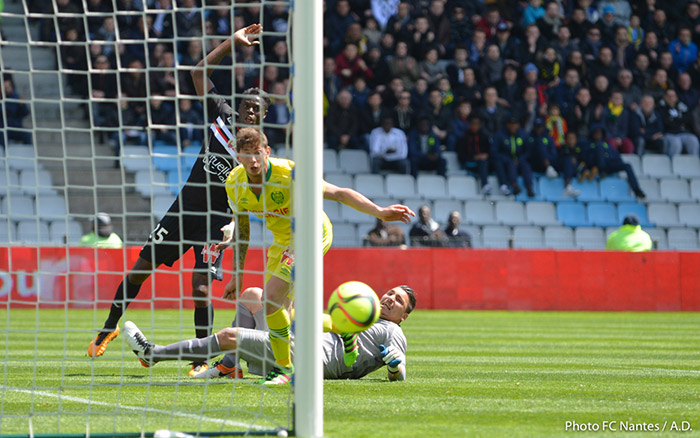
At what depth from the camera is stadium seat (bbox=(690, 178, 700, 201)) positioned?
21.3m

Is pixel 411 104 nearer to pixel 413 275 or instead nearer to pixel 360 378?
pixel 413 275

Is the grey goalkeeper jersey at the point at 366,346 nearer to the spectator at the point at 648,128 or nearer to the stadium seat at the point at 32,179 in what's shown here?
the stadium seat at the point at 32,179

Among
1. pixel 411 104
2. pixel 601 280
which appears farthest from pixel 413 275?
pixel 411 104

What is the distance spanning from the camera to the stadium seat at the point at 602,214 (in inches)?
819

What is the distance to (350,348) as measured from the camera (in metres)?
7.19

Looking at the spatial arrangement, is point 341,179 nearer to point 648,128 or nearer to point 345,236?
point 345,236

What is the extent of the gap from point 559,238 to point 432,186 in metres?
2.97

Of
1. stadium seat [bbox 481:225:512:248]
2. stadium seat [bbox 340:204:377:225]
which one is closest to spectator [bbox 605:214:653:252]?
stadium seat [bbox 481:225:512:248]

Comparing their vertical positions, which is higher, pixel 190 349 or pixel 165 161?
pixel 165 161

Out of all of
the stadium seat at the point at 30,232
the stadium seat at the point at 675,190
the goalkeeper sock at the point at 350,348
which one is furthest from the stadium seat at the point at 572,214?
the goalkeeper sock at the point at 350,348

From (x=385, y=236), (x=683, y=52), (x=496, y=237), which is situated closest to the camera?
(x=385, y=236)

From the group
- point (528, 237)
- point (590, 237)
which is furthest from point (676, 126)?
point (528, 237)

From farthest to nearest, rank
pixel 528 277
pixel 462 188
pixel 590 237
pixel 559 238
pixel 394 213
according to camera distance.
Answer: pixel 462 188 → pixel 590 237 → pixel 559 238 → pixel 528 277 → pixel 394 213

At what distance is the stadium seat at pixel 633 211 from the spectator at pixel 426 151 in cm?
407
